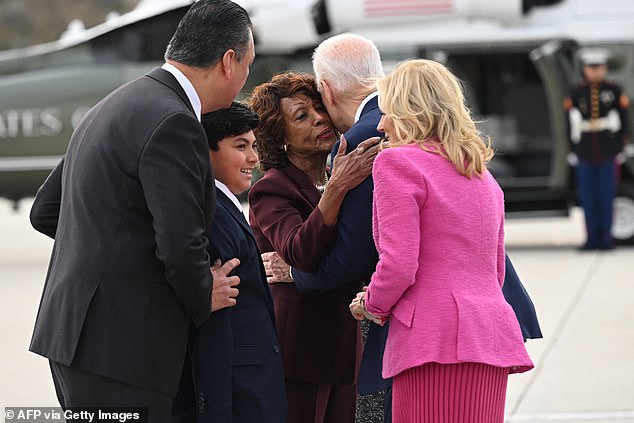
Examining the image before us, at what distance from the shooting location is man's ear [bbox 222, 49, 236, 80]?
3280mm

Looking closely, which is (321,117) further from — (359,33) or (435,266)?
(359,33)

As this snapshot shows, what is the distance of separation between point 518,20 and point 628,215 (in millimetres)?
2305

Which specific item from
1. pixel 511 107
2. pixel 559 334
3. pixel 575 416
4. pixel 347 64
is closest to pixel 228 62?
pixel 347 64

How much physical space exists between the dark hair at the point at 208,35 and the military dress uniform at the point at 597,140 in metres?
8.84

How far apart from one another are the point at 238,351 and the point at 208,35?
2.92 feet

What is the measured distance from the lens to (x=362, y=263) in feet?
11.8

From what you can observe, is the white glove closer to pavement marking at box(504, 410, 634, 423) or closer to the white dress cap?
the white dress cap

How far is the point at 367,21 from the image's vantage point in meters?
11.9

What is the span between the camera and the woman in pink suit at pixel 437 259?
10.7ft

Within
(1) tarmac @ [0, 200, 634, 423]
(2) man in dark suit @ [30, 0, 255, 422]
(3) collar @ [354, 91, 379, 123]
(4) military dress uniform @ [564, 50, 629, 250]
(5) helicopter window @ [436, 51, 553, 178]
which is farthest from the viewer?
(5) helicopter window @ [436, 51, 553, 178]

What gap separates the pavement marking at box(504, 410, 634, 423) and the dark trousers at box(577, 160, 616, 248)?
20.1 ft

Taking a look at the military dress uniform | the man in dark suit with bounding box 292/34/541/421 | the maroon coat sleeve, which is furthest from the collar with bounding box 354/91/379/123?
the military dress uniform

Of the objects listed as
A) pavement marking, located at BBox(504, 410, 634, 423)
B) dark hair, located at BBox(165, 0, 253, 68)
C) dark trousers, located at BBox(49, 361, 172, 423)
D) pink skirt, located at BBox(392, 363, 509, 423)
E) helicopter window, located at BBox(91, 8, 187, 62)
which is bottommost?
pavement marking, located at BBox(504, 410, 634, 423)

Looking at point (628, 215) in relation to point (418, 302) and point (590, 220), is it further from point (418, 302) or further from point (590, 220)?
point (418, 302)
